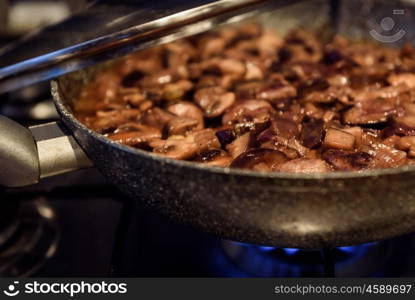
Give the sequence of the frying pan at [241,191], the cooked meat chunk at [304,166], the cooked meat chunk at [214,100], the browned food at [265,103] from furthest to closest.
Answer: the cooked meat chunk at [214,100] < the browned food at [265,103] < the cooked meat chunk at [304,166] < the frying pan at [241,191]

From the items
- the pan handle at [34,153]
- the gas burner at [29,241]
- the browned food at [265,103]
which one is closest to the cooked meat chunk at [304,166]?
the browned food at [265,103]

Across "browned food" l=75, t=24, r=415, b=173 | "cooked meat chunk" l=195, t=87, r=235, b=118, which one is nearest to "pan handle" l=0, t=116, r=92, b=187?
"browned food" l=75, t=24, r=415, b=173

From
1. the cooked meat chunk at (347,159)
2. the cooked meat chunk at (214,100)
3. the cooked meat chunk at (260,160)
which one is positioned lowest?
the cooked meat chunk at (347,159)

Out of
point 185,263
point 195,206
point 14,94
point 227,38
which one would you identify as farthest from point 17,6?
point 195,206

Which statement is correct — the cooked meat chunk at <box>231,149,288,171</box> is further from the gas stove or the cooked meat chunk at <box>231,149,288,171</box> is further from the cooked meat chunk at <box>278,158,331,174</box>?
the gas stove

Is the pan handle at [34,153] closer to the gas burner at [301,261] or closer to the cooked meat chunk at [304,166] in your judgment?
the cooked meat chunk at [304,166]
